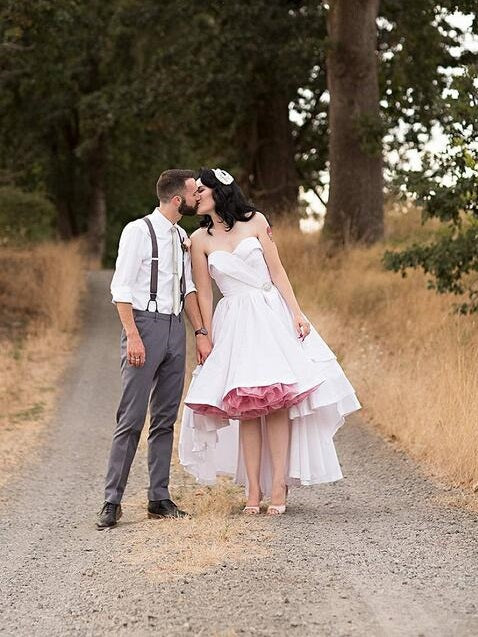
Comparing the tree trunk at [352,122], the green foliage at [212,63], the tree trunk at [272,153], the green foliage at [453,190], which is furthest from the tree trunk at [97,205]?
the green foliage at [453,190]

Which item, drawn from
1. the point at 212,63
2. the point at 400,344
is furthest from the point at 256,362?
the point at 212,63

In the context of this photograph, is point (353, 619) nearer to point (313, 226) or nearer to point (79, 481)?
point (79, 481)

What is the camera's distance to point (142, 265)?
7340 mm

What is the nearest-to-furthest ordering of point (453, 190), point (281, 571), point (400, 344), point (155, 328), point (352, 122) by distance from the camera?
point (281, 571), point (155, 328), point (453, 190), point (400, 344), point (352, 122)

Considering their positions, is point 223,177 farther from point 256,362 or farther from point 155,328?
point 256,362

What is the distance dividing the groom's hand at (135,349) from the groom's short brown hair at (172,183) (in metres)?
0.86

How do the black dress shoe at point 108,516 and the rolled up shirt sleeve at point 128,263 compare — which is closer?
the rolled up shirt sleeve at point 128,263

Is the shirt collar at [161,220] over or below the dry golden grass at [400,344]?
over

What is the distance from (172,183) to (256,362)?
3.92 feet

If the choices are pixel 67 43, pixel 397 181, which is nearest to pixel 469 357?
pixel 397 181

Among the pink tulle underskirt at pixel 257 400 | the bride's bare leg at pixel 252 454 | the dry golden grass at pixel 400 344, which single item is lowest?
the dry golden grass at pixel 400 344

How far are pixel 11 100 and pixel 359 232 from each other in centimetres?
1730

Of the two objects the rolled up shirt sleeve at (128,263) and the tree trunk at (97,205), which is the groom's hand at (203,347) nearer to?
the rolled up shirt sleeve at (128,263)

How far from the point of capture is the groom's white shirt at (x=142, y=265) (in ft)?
23.8
